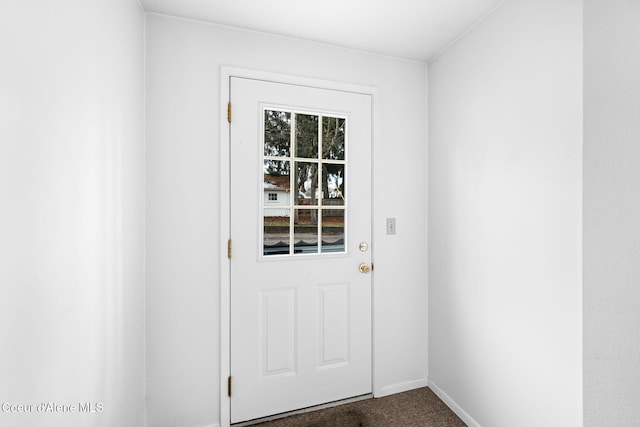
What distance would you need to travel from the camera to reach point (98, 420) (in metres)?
1.08

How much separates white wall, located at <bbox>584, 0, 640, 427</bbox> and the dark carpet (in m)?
0.89

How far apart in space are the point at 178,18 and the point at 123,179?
103 cm

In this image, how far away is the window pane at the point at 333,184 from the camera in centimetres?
201

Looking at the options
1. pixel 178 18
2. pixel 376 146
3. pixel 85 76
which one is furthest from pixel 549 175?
pixel 178 18

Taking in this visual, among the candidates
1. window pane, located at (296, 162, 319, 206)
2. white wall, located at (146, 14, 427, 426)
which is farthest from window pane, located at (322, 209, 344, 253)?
white wall, located at (146, 14, 427, 426)

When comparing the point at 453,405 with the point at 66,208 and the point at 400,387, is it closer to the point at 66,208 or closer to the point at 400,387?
the point at 400,387

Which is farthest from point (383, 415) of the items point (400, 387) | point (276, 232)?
point (276, 232)

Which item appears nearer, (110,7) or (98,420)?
(98,420)

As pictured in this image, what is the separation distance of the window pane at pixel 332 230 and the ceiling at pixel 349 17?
1111mm

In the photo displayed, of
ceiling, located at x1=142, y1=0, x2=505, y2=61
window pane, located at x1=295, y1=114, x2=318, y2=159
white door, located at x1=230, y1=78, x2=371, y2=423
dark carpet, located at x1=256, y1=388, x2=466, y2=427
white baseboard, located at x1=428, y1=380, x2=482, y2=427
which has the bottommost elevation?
dark carpet, located at x1=256, y1=388, x2=466, y2=427

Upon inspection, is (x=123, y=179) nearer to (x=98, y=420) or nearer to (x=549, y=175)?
(x=98, y=420)

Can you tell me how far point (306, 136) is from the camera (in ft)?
6.44

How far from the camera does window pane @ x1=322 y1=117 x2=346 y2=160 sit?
6.58 ft

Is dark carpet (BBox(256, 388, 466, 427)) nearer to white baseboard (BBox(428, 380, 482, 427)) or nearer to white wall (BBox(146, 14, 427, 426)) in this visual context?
white baseboard (BBox(428, 380, 482, 427))
